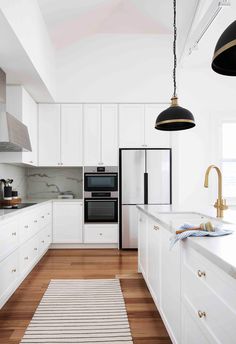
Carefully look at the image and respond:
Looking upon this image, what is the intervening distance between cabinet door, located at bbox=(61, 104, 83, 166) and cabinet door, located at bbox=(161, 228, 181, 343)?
10.7 feet

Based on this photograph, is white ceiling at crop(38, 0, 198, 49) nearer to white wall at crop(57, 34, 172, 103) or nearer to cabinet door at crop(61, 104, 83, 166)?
white wall at crop(57, 34, 172, 103)

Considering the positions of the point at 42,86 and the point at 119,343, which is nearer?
the point at 119,343

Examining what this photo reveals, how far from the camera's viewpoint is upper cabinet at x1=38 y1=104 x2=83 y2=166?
545 cm

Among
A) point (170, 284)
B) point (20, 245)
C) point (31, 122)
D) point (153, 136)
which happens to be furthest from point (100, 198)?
point (170, 284)

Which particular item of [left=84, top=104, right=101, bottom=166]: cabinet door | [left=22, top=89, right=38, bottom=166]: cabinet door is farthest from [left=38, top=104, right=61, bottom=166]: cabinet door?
[left=84, top=104, right=101, bottom=166]: cabinet door

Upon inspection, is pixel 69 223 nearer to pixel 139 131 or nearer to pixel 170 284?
pixel 139 131

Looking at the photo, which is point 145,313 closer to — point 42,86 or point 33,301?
Result: point 33,301

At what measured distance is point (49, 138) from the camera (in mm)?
5457

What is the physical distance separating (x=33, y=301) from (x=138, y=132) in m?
3.18

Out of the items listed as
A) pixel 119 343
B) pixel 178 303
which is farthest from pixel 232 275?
pixel 119 343

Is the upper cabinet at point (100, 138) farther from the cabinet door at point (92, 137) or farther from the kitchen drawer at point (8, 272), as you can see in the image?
the kitchen drawer at point (8, 272)

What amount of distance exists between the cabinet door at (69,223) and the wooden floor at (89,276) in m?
0.22

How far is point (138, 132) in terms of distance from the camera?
545cm

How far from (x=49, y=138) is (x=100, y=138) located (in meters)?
0.83
